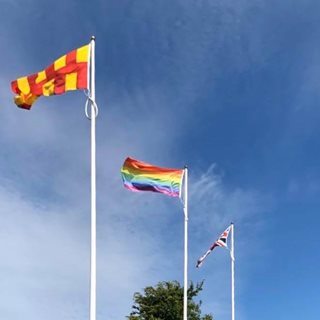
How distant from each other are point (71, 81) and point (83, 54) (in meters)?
1.01

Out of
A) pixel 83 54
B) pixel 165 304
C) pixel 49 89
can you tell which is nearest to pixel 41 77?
pixel 49 89

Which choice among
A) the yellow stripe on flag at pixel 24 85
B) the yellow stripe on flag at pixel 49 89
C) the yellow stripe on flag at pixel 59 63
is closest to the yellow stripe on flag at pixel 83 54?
the yellow stripe on flag at pixel 59 63

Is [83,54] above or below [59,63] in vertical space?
above

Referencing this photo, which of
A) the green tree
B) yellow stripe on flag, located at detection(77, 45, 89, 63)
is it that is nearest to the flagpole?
yellow stripe on flag, located at detection(77, 45, 89, 63)

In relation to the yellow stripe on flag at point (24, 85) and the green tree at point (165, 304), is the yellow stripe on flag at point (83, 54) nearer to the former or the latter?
the yellow stripe on flag at point (24, 85)

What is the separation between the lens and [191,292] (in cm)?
5912

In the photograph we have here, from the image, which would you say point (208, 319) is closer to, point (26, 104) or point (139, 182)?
point (139, 182)

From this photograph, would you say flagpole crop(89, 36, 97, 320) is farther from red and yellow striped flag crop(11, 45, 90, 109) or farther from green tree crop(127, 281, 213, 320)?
green tree crop(127, 281, 213, 320)

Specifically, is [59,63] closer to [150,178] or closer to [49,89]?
[49,89]

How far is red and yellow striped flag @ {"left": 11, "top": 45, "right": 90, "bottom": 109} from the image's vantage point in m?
20.0

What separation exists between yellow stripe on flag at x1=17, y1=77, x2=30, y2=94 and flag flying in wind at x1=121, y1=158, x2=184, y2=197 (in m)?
7.78

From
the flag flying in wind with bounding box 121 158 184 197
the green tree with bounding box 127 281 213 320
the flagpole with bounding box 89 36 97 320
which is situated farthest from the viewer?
the green tree with bounding box 127 281 213 320

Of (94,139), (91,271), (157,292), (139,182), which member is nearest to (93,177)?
(94,139)

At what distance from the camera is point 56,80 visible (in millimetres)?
20000
